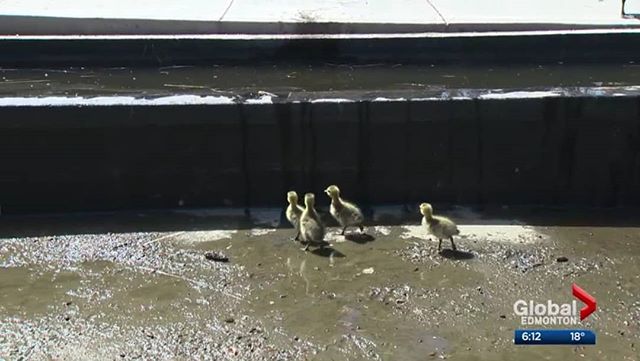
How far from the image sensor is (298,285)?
558 cm

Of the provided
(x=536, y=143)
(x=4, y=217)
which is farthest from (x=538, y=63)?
(x=4, y=217)

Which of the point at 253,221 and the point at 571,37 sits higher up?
the point at 571,37

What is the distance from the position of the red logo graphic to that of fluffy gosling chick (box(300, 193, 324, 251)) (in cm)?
183

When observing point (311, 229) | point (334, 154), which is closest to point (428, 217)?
point (311, 229)

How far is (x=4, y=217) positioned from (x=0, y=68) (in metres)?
3.63

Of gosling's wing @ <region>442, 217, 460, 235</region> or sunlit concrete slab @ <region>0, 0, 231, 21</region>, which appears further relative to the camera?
sunlit concrete slab @ <region>0, 0, 231, 21</region>

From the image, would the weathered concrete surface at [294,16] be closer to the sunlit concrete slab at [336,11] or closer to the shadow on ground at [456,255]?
the sunlit concrete slab at [336,11]

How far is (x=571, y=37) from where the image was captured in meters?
9.87

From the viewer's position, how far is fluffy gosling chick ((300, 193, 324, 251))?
610 centimetres

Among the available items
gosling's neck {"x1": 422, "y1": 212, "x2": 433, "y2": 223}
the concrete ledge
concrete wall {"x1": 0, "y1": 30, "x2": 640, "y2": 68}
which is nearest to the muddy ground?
gosling's neck {"x1": 422, "y1": 212, "x2": 433, "y2": 223}

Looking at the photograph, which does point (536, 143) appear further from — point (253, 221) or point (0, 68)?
point (0, 68)

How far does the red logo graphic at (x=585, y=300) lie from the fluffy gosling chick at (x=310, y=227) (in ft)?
6.02

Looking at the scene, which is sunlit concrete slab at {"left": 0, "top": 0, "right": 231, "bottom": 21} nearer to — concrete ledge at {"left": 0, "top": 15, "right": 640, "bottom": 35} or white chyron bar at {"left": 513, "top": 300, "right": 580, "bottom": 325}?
concrete ledge at {"left": 0, "top": 15, "right": 640, "bottom": 35}

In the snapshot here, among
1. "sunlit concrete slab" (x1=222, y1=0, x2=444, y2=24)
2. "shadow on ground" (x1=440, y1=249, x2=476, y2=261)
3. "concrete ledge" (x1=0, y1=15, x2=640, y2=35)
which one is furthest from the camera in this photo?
"sunlit concrete slab" (x1=222, y1=0, x2=444, y2=24)
